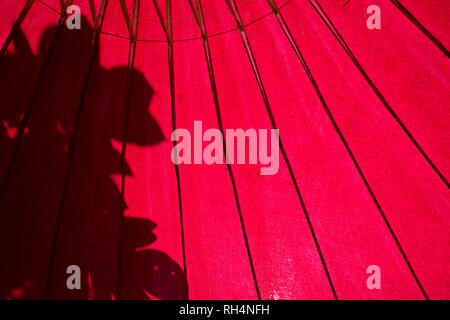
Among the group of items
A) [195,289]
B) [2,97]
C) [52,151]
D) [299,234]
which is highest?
[2,97]

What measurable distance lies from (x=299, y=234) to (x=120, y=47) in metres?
1.28

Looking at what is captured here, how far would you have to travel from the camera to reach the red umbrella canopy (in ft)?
6.08

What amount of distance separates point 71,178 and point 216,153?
73 cm

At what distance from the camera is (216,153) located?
6.55 feet

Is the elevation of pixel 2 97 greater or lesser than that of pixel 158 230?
greater

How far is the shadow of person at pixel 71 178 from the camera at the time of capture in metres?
1.94

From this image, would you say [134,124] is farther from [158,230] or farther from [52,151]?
[158,230]

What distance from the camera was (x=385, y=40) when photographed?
184 cm

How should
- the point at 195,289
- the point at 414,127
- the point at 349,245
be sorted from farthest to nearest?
1. the point at 195,289
2. the point at 349,245
3. the point at 414,127

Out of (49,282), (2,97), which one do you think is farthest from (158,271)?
(2,97)

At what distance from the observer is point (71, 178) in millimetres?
2000

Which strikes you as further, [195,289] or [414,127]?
[195,289]

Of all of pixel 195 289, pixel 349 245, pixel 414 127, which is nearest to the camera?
pixel 414 127

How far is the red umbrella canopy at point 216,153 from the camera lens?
1.85 metres
